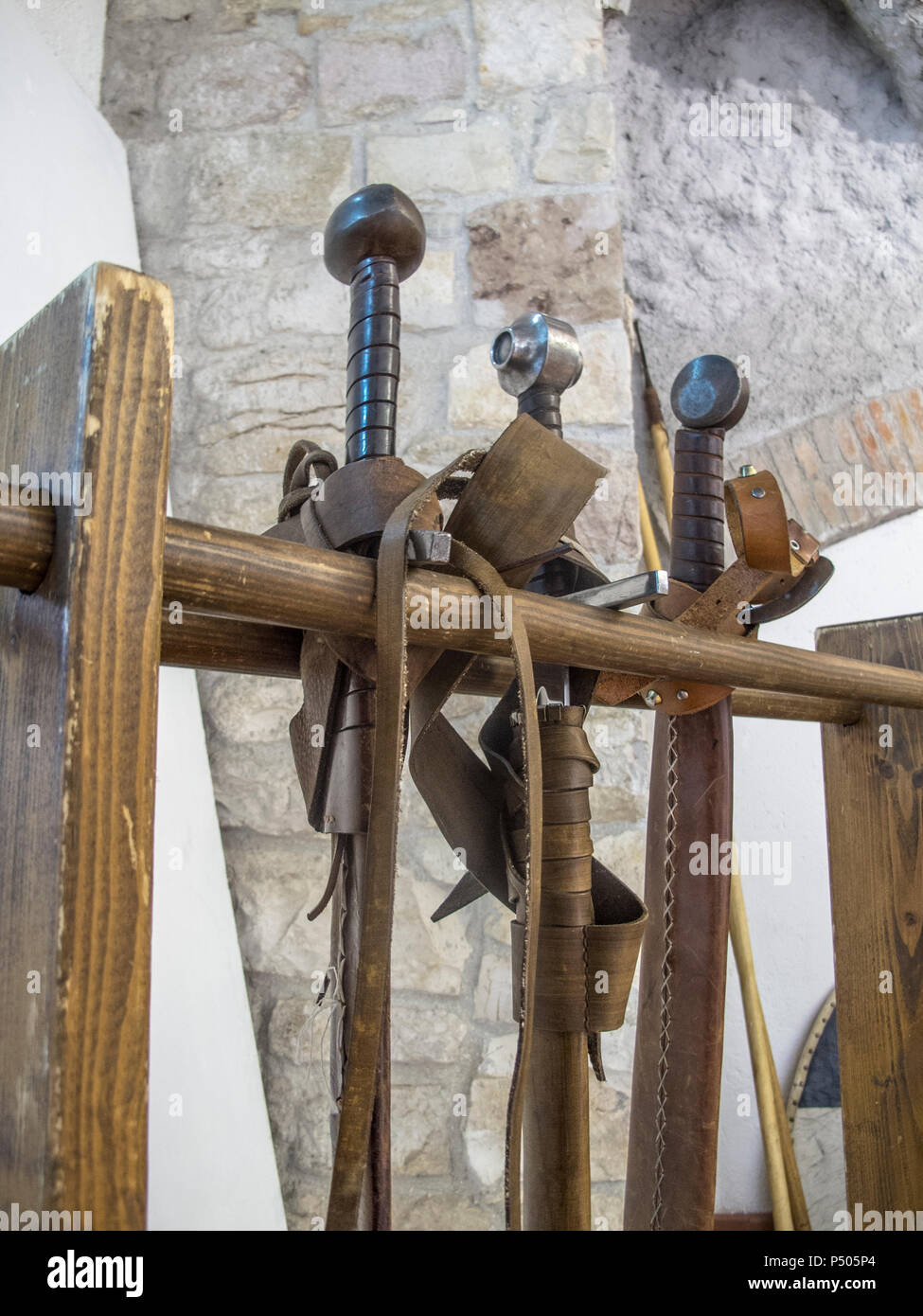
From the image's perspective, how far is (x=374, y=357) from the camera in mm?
556

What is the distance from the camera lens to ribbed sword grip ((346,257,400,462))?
0.55 metres

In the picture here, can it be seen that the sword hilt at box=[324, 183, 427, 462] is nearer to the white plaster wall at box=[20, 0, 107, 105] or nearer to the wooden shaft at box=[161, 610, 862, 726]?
the wooden shaft at box=[161, 610, 862, 726]

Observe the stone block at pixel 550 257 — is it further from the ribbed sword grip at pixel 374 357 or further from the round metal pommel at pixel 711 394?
the ribbed sword grip at pixel 374 357

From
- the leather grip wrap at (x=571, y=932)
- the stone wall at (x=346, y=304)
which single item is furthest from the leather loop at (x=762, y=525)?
the stone wall at (x=346, y=304)

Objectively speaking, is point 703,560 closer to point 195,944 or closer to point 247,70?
point 195,944

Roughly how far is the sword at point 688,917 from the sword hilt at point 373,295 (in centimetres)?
24

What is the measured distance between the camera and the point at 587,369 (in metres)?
1.38

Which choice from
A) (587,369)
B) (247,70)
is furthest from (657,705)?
(247,70)

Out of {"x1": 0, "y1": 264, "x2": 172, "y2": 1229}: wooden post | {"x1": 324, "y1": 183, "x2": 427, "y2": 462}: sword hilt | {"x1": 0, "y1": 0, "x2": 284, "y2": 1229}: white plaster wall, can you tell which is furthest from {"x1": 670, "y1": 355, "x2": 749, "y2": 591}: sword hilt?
{"x1": 0, "y1": 0, "x2": 284, "y2": 1229}: white plaster wall

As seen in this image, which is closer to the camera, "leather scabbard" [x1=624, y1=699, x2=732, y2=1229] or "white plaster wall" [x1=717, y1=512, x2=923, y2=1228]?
"leather scabbard" [x1=624, y1=699, x2=732, y2=1229]

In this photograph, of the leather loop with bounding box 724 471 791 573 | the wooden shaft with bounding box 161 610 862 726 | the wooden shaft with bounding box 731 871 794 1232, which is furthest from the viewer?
the wooden shaft with bounding box 731 871 794 1232

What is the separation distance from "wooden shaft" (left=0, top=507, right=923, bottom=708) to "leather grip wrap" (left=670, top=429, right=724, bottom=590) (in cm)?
7

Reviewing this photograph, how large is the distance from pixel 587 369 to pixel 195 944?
0.95 metres

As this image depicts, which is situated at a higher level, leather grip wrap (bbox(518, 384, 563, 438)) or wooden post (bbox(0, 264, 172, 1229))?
leather grip wrap (bbox(518, 384, 563, 438))
